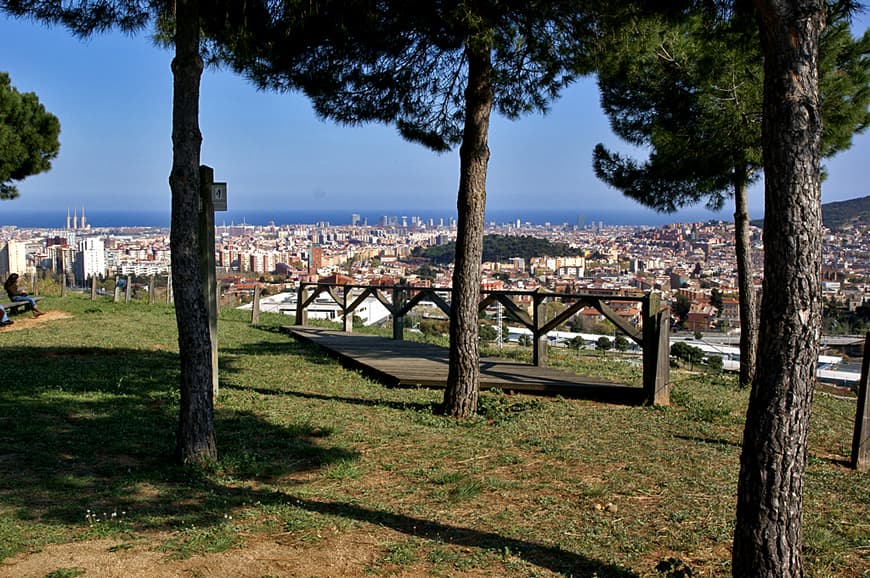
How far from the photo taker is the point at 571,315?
9.16 metres

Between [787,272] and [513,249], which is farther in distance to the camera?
[513,249]

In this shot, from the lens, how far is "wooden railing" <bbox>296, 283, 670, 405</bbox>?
795 centimetres

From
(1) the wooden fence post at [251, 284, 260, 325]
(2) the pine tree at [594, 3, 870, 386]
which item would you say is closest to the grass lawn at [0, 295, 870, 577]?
(2) the pine tree at [594, 3, 870, 386]

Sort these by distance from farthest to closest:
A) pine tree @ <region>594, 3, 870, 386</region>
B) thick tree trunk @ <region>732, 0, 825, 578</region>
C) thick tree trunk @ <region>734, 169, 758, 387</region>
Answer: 1. thick tree trunk @ <region>734, 169, 758, 387</region>
2. pine tree @ <region>594, 3, 870, 386</region>
3. thick tree trunk @ <region>732, 0, 825, 578</region>

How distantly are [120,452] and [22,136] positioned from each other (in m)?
13.6

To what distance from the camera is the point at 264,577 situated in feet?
11.6

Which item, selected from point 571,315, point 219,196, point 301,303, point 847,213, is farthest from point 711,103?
point 847,213

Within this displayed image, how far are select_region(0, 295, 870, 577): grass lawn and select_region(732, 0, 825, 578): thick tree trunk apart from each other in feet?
2.24

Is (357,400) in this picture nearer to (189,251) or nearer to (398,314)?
(189,251)

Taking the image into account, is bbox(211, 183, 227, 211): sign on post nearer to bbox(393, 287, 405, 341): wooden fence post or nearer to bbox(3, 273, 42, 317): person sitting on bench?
bbox(393, 287, 405, 341): wooden fence post

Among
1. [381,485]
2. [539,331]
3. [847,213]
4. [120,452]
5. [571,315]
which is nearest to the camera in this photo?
[381,485]

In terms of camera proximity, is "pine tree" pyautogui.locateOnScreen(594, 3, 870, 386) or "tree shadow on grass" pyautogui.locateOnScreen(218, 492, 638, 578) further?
"pine tree" pyautogui.locateOnScreen(594, 3, 870, 386)

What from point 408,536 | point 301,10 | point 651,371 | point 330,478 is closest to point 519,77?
point 301,10

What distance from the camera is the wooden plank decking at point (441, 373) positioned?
331 inches
